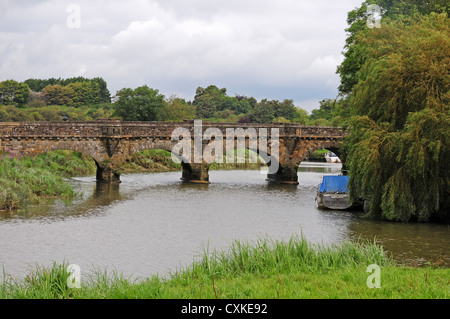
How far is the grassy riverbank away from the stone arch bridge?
2975 cm

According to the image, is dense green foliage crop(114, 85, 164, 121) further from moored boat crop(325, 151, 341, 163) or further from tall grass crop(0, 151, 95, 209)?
moored boat crop(325, 151, 341, 163)

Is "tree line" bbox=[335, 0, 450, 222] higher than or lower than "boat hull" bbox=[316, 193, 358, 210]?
higher

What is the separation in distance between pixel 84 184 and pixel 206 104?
7372cm

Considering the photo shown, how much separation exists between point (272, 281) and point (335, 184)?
2213cm

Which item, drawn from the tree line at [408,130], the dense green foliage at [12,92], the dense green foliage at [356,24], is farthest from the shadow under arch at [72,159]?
the dense green foliage at [12,92]

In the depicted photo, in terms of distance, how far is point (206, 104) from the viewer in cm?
11562

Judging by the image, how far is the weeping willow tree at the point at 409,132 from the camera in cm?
2488

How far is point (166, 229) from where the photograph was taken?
25.0 meters

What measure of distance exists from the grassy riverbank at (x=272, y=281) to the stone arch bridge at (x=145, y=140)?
29746 mm

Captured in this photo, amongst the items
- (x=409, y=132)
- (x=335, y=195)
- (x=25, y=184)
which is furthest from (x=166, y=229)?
(x=335, y=195)

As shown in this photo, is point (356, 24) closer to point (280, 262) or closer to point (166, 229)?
point (166, 229)

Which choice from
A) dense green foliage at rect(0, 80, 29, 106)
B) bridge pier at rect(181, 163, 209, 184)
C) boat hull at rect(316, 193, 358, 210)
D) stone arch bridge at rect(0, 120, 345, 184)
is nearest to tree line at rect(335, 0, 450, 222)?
boat hull at rect(316, 193, 358, 210)

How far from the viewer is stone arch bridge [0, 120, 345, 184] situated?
41875mm
